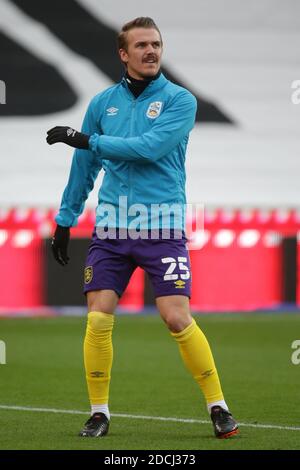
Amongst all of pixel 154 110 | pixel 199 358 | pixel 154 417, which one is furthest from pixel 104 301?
pixel 154 417

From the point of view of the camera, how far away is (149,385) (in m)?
8.91

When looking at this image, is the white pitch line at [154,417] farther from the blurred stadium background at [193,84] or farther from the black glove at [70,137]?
the blurred stadium background at [193,84]

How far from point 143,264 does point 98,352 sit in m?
0.49

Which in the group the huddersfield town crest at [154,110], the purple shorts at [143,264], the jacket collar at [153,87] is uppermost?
the jacket collar at [153,87]

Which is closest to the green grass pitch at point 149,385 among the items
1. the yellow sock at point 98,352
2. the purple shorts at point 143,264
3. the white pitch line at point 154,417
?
the white pitch line at point 154,417

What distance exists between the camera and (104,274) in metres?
6.38

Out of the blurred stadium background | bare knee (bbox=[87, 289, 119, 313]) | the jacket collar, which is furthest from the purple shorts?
the blurred stadium background

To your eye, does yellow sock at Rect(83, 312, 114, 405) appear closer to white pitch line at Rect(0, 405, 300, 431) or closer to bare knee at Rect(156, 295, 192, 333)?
bare knee at Rect(156, 295, 192, 333)

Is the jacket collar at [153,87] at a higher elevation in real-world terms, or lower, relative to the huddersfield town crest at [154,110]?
higher

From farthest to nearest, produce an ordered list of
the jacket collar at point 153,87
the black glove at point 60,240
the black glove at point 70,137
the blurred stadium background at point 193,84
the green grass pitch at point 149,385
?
the blurred stadium background at point 193,84 < the black glove at point 60,240 < the jacket collar at point 153,87 < the black glove at point 70,137 < the green grass pitch at point 149,385

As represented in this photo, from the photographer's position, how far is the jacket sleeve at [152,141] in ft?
20.6

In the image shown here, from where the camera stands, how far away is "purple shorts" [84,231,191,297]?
249 inches

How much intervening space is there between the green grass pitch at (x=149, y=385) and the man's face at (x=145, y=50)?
179 cm

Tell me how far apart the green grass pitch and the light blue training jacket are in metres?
1.09
